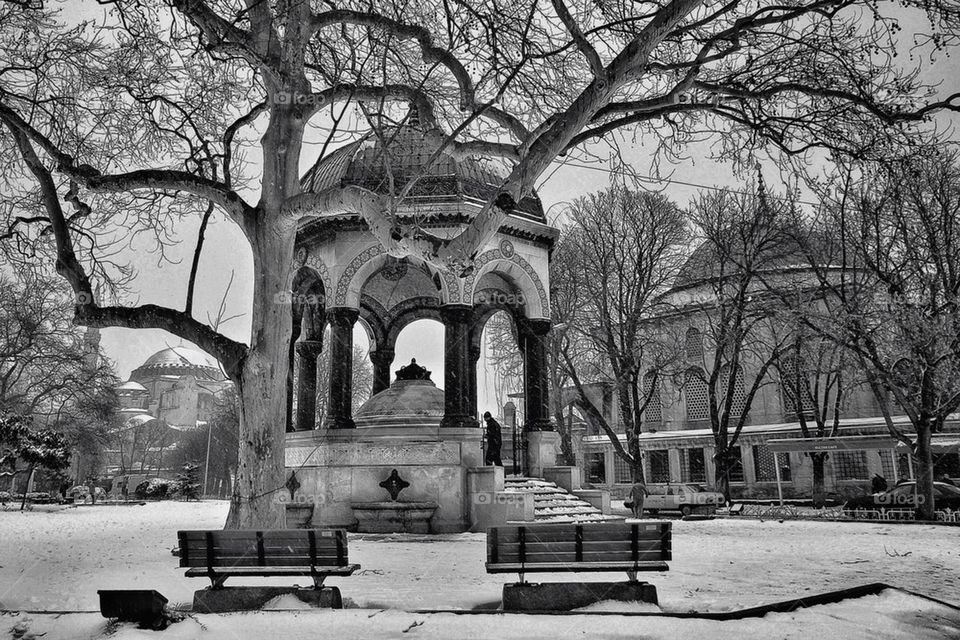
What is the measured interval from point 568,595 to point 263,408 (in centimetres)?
388

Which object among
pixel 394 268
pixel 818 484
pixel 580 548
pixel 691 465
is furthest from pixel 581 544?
pixel 691 465

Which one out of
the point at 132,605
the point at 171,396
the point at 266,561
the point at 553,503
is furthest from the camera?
the point at 171,396

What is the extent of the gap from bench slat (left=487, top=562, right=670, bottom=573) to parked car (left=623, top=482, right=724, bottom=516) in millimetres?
18892

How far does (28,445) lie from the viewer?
27.2 m

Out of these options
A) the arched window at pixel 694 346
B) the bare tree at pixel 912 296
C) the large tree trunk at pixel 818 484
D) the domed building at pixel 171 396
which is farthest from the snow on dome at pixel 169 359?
the bare tree at pixel 912 296

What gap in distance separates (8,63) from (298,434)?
890 cm

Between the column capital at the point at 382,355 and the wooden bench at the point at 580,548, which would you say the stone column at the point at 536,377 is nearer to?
the column capital at the point at 382,355

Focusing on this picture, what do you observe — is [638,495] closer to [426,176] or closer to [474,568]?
[426,176]

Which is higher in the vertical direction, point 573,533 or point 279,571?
point 573,533

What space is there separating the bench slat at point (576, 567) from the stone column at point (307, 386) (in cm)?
1071

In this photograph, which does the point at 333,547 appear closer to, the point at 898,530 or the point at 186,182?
the point at 186,182

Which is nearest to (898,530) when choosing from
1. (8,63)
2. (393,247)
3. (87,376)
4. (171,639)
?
(393,247)

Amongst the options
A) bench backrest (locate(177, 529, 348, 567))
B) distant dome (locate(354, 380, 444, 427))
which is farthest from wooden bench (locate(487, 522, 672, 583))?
distant dome (locate(354, 380, 444, 427))

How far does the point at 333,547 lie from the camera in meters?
6.14
